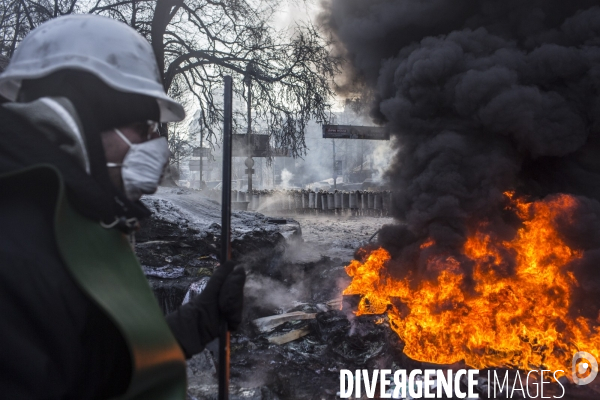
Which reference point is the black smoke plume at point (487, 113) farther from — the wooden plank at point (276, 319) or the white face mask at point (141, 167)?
the white face mask at point (141, 167)

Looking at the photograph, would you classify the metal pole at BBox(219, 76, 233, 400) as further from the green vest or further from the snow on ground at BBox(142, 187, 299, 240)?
the snow on ground at BBox(142, 187, 299, 240)

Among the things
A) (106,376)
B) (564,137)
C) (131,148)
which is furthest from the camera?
(564,137)

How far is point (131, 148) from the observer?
151cm

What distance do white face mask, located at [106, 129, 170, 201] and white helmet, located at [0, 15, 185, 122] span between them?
192mm

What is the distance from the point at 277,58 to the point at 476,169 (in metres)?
5.79

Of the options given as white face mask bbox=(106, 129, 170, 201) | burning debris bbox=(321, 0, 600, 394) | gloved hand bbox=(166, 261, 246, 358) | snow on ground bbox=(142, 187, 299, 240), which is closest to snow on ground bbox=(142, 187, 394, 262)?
snow on ground bbox=(142, 187, 299, 240)

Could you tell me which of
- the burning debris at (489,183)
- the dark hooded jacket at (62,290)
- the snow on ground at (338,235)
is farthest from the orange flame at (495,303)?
the dark hooded jacket at (62,290)

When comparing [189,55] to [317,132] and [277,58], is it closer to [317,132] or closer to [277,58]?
[277,58]

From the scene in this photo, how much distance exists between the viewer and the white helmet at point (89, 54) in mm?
1386

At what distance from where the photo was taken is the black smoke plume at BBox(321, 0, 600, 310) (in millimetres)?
7090

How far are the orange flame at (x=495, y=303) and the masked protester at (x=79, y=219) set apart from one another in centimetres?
509

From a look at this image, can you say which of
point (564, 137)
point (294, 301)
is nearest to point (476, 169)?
point (564, 137)

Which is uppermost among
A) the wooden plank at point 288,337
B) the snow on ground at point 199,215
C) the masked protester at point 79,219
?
the masked protester at point 79,219

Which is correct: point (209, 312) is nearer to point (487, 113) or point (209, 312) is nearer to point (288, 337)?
point (288, 337)
